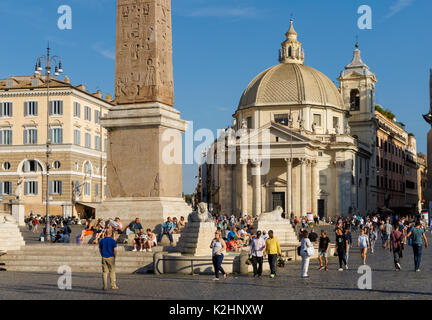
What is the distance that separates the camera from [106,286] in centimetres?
1390

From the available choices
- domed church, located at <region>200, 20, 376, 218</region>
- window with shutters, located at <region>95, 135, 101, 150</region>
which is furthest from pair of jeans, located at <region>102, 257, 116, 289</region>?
domed church, located at <region>200, 20, 376, 218</region>

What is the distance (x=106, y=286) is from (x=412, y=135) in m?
117

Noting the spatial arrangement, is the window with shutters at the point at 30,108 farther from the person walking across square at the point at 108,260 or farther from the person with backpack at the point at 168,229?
the person walking across square at the point at 108,260

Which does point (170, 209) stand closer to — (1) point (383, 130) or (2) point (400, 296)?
(2) point (400, 296)

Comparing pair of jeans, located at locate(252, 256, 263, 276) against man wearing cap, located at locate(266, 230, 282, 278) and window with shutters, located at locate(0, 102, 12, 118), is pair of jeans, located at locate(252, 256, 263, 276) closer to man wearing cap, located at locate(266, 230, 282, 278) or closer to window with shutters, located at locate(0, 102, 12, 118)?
man wearing cap, located at locate(266, 230, 282, 278)

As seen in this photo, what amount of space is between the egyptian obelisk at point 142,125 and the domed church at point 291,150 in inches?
1668

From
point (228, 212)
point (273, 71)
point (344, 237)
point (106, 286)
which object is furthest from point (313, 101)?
point (106, 286)

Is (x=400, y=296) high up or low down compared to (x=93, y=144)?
Result: down

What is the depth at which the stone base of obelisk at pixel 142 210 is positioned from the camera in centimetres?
1859

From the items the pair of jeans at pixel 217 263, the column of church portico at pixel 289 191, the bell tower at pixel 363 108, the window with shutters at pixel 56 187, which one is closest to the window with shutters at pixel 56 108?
the window with shutters at pixel 56 187

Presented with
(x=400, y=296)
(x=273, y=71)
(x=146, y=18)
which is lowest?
(x=400, y=296)

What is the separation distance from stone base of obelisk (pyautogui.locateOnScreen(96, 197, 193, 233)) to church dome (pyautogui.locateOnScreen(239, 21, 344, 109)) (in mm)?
49960

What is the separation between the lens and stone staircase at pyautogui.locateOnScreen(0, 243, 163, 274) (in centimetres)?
1780

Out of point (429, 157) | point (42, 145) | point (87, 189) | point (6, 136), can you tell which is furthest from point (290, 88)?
point (6, 136)
